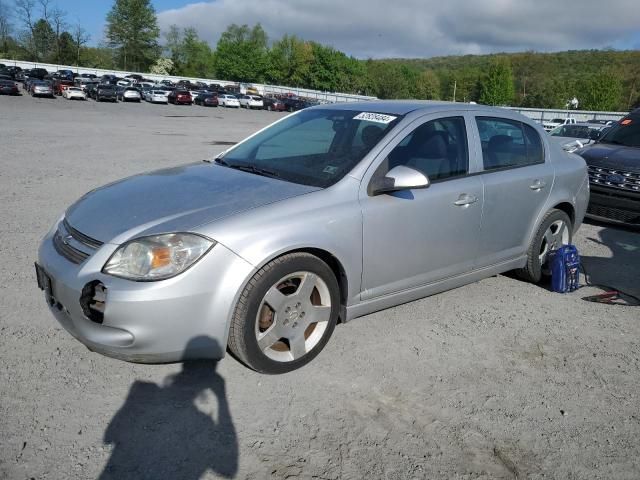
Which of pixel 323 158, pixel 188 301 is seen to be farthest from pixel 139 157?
pixel 188 301

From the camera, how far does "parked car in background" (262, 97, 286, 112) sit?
52.6m

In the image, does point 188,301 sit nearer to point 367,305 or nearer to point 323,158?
point 367,305

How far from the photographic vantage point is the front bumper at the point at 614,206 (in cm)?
709

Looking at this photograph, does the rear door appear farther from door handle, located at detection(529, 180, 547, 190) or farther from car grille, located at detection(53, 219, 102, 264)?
car grille, located at detection(53, 219, 102, 264)

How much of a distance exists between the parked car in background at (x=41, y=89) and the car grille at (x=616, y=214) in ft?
139

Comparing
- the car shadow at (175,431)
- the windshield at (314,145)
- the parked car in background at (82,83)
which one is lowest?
the car shadow at (175,431)

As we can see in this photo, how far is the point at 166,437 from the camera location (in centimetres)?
267

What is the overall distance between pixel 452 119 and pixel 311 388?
7.66 ft

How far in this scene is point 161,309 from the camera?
2.79 meters

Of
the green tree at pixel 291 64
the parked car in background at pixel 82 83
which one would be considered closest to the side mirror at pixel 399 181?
the parked car in background at pixel 82 83

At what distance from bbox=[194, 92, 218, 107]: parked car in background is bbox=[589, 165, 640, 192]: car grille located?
45.8 m

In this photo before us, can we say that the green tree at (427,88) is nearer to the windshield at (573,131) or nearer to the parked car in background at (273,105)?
the parked car in background at (273,105)

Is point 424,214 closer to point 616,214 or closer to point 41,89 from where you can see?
point 616,214

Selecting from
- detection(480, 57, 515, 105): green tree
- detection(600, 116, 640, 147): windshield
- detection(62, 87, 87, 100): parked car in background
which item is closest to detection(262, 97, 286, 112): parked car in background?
detection(62, 87, 87, 100): parked car in background
